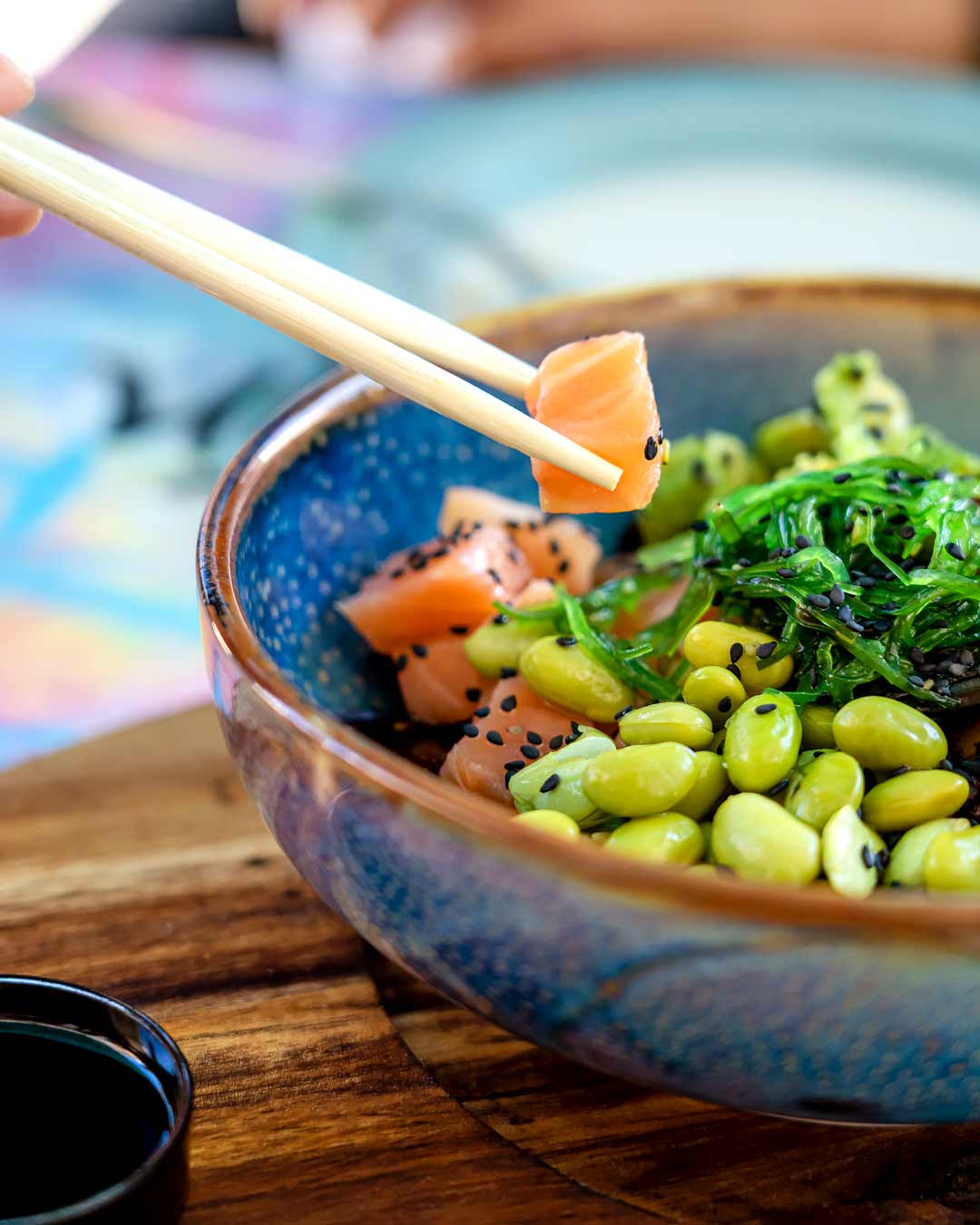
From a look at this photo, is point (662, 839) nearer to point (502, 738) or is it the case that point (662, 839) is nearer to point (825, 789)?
point (825, 789)

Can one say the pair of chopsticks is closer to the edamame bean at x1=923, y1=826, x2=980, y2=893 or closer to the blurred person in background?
the edamame bean at x1=923, y1=826, x2=980, y2=893

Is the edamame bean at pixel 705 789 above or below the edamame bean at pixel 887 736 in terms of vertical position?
below

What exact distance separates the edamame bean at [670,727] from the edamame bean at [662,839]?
0.10m

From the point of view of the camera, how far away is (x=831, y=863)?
1057 mm

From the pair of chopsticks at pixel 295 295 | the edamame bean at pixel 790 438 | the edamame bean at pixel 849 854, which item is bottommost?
the edamame bean at pixel 790 438

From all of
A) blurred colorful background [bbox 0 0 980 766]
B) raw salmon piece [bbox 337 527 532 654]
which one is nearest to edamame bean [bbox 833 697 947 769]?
raw salmon piece [bbox 337 527 532 654]

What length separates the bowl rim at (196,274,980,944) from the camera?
0.86 m

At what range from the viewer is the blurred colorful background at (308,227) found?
8.41 feet

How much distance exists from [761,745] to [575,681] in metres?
0.28

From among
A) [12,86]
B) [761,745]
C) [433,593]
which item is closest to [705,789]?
[761,745]

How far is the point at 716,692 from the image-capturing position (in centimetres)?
129

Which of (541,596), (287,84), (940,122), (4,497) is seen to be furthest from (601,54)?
(541,596)

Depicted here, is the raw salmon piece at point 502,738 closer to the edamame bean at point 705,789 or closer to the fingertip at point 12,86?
the edamame bean at point 705,789

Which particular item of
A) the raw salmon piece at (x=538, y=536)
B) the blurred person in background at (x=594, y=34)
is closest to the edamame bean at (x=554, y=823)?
the raw salmon piece at (x=538, y=536)
